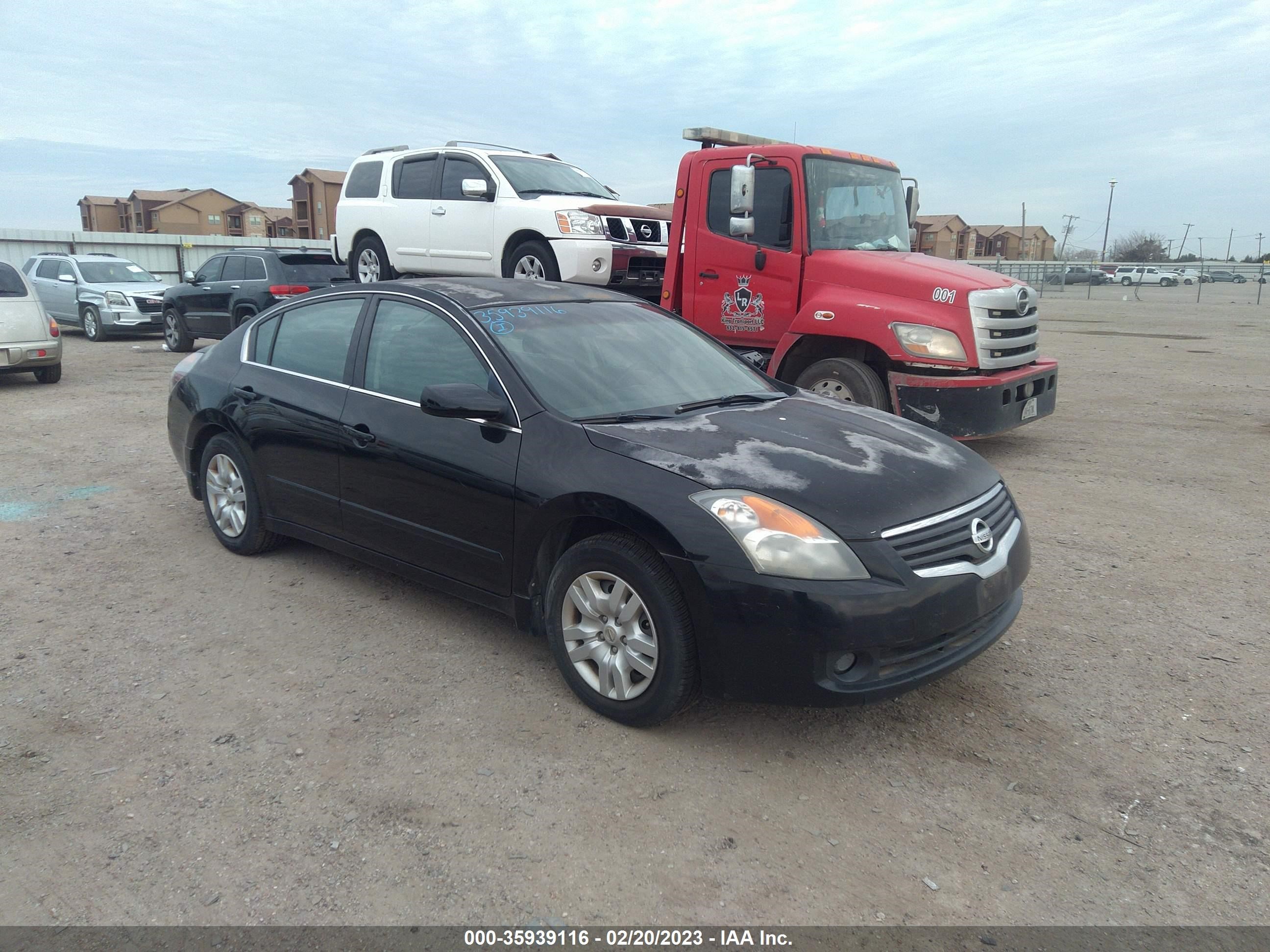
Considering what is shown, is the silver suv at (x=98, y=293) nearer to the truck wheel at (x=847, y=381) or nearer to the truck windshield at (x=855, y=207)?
the truck windshield at (x=855, y=207)

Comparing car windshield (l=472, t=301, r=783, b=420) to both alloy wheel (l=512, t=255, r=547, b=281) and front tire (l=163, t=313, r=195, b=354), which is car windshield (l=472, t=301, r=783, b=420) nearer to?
alloy wheel (l=512, t=255, r=547, b=281)

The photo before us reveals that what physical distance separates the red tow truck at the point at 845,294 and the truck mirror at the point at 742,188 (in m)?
0.01

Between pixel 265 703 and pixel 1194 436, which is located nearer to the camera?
pixel 265 703

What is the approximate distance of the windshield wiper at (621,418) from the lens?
379cm

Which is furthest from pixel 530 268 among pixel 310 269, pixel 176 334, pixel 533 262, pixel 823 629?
pixel 176 334

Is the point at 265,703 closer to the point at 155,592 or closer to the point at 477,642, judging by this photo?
Result: the point at 477,642

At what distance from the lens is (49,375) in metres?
11.9

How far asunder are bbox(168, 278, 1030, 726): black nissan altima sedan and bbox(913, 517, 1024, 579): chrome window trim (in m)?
0.01

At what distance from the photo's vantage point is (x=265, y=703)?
145 inches

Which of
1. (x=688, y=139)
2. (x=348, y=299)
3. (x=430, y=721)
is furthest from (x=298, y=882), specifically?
(x=688, y=139)

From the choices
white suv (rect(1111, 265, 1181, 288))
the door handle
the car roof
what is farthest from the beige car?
white suv (rect(1111, 265, 1181, 288))

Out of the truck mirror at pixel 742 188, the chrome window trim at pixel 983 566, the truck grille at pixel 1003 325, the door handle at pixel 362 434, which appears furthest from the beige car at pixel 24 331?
the chrome window trim at pixel 983 566
